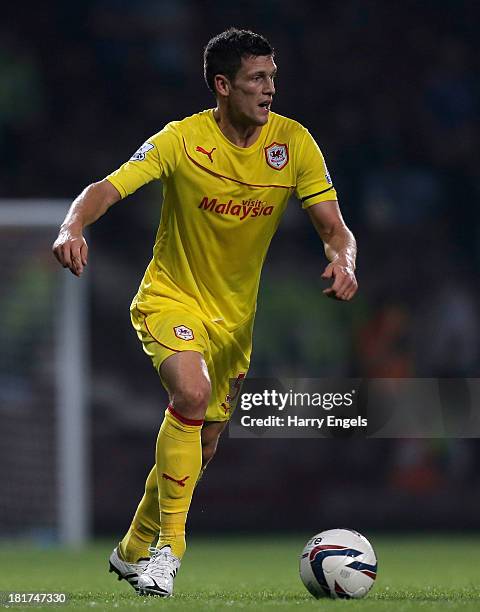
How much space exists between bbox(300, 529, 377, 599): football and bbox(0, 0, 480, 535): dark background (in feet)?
18.7

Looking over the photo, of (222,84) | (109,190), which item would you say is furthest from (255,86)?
(109,190)

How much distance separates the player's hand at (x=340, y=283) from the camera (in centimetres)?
481

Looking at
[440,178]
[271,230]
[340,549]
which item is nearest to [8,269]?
[440,178]

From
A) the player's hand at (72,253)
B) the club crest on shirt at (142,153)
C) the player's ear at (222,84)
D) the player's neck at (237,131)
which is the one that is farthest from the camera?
the player's neck at (237,131)

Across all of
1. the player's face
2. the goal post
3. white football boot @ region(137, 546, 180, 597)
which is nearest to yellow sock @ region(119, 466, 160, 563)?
white football boot @ region(137, 546, 180, 597)

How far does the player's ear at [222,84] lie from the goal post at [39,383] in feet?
15.7

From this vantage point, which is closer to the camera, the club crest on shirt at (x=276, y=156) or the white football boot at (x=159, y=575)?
the white football boot at (x=159, y=575)

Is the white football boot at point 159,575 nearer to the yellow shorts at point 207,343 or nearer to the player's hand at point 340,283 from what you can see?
the yellow shorts at point 207,343

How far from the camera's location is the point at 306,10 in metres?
12.3

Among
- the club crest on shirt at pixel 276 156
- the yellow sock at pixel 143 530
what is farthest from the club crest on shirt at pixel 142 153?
the yellow sock at pixel 143 530

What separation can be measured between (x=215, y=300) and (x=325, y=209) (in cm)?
54

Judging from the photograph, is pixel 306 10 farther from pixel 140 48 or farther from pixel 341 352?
pixel 341 352

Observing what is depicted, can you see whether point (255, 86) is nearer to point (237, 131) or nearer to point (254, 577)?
point (237, 131)

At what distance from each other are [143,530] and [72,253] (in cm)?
133
